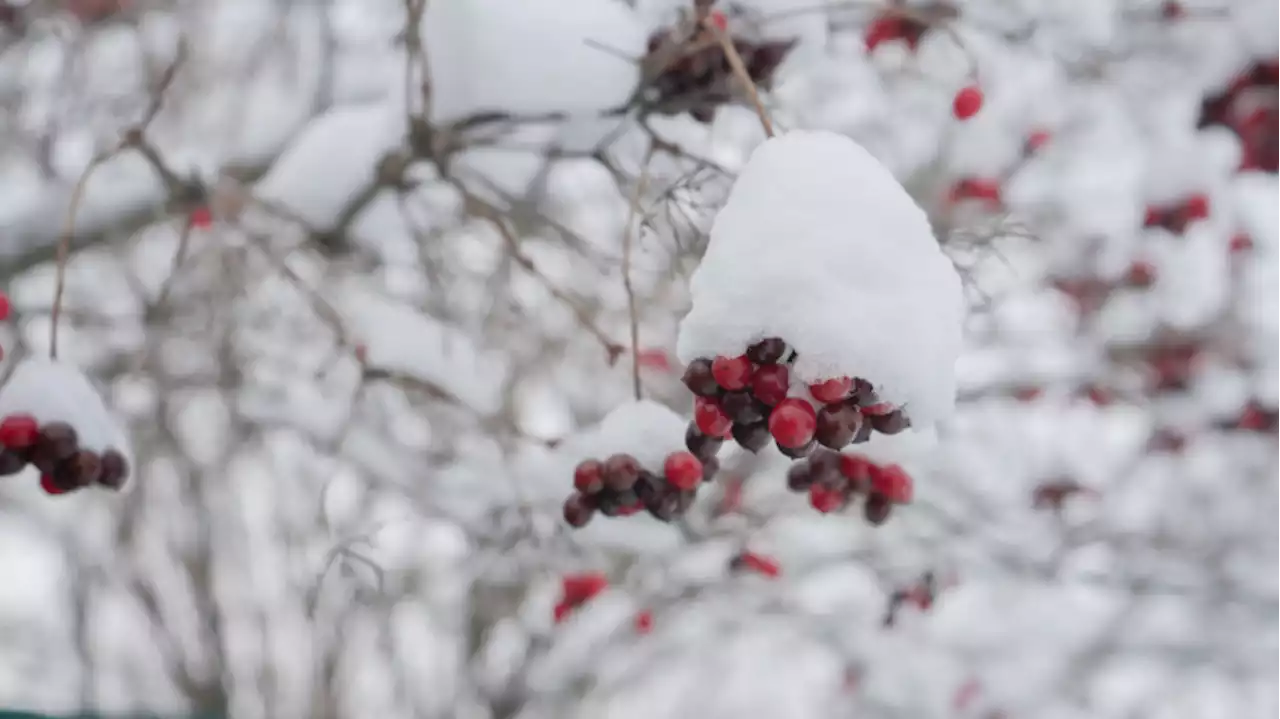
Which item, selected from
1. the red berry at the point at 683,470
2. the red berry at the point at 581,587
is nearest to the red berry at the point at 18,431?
the red berry at the point at 683,470

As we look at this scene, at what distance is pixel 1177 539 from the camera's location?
4.97 m

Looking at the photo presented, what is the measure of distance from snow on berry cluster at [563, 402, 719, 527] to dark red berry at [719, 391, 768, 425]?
33 centimetres

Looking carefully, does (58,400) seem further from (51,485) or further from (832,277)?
(832,277)

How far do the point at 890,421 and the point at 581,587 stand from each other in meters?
2.09

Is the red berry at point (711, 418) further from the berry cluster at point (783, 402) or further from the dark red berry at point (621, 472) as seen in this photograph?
the dark red berry at point (621, 472)

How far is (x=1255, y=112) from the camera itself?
9.18 ft

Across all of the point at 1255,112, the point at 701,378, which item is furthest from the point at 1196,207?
the point at 701,378

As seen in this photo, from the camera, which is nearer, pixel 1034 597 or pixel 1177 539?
pixel 1177 539

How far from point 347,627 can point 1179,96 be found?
5.87 meters

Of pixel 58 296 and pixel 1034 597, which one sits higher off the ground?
pixel 1034 597

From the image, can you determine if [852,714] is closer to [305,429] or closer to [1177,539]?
[1177,539]

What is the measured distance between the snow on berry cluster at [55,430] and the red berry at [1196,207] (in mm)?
3501

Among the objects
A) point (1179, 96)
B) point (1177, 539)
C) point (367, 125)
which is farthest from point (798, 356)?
point (1177, 539)

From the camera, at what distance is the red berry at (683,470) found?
136 centimetres
